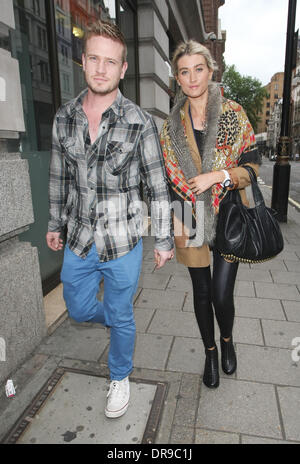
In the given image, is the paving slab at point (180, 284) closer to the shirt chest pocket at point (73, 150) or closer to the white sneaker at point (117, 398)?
the white sneaker at point (117, 398)

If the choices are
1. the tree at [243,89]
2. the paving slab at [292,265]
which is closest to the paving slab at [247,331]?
the paving slab at [292,265]

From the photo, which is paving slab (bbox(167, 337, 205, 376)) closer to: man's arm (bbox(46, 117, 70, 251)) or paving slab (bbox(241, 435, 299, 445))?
paving slab (bbox(241, 435, 299, 445))

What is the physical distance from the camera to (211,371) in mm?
2527

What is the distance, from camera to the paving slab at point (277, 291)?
407 centimetres

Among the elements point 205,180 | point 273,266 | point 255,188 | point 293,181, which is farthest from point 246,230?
point 293,181

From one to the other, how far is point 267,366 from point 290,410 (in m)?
0.49

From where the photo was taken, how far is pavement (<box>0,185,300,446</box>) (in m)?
2.15

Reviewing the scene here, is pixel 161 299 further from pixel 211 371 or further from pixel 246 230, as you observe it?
pixel 246 230

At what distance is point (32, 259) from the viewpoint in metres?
2.93

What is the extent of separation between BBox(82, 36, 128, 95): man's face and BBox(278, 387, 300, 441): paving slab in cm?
225

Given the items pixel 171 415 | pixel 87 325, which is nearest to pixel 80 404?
pixel 171 415

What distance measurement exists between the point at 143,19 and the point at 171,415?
7074mm

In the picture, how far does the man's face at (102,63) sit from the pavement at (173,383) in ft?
6.54
